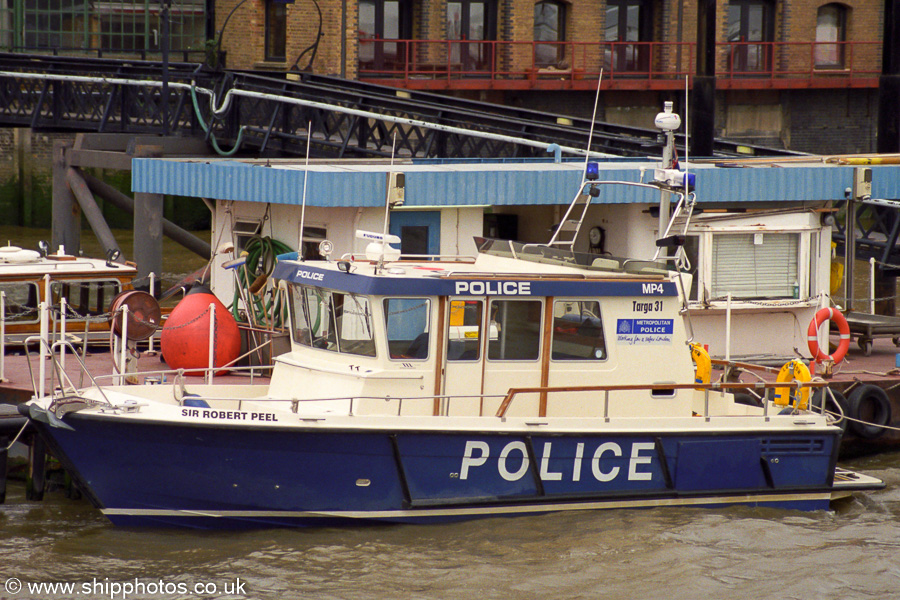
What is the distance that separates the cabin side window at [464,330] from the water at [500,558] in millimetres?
1469

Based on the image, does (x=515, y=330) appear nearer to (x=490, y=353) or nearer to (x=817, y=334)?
(x=490, y=353)

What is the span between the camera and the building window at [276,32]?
31.6m

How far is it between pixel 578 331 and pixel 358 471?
91.7 inches

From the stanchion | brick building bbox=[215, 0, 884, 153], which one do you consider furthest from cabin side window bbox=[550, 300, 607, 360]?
brick building bbox=[215, 0, 884, 153]

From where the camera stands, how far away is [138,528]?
10.6m

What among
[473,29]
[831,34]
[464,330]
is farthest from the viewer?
[831,34]

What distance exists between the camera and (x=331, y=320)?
10961mm

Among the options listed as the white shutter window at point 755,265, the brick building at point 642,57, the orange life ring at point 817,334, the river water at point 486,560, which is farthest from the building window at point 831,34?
the river water at point 486,560

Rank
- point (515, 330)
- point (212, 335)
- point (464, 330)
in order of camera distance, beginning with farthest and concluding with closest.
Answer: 1. point (212, 335)
2. point (515, 330)
3. point (464, 330)

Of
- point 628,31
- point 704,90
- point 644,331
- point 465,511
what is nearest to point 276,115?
point 704,90

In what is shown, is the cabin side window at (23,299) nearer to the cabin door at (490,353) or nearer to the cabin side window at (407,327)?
the cabin side window at (407,327)

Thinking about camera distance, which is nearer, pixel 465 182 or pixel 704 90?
pixel 465 182

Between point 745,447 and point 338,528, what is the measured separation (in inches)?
148
